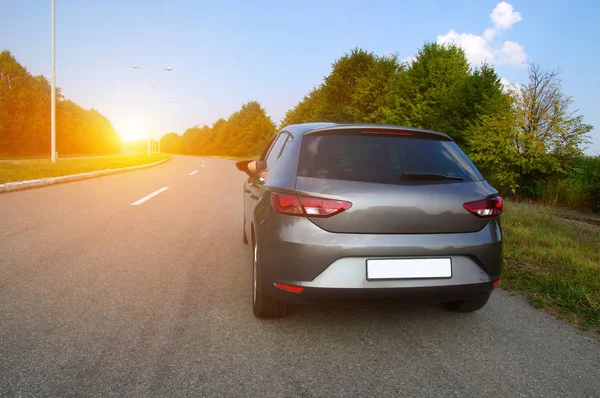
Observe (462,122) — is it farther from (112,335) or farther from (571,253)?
(112,335)

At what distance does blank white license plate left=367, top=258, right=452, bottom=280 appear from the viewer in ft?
8.36

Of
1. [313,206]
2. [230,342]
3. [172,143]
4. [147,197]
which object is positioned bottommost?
[230,342]

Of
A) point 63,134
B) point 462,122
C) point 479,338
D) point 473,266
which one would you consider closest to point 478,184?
point 473,266

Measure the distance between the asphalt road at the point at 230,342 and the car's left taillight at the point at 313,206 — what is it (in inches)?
34.0

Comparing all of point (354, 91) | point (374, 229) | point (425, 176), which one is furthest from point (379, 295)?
point (354, 91)

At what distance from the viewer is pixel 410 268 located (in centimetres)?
259

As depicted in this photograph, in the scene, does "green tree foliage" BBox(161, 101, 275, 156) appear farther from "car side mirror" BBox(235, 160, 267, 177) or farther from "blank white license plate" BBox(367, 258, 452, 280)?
"blank white license plate" BBox(367, 258, 452, 280)

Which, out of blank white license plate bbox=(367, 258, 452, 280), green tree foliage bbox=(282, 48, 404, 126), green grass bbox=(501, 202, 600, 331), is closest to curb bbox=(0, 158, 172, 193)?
blank white license plate bbox=(367, 258, 452, 280)

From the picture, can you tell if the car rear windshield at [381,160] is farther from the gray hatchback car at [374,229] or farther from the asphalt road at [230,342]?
the asphalt road at [230,342]

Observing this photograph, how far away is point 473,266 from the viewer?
2705 millimetres

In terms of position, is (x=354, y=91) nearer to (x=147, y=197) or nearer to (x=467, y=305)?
(x=147, y=197)

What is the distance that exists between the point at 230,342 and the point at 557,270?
3562mm

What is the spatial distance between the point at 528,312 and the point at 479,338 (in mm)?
864

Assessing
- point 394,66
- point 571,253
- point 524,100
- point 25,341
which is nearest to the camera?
point 25,341
